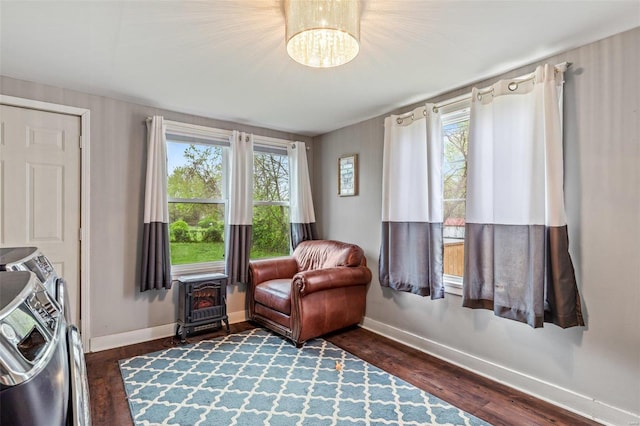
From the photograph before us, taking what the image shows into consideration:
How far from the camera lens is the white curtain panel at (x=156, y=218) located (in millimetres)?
3188

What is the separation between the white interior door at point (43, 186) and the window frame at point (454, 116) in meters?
3.24

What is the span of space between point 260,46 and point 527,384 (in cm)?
298

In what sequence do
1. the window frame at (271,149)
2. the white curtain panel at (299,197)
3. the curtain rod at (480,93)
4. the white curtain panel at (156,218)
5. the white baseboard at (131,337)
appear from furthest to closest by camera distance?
1. the white curtain panel at (299,197)
2. the window frame at (271,149)
3. the white curtain panel at (156,218)
4. the white baseboard at (131,337)
5. the curtain rod at (480,93)

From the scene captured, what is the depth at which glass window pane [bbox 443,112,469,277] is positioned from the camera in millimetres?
2885

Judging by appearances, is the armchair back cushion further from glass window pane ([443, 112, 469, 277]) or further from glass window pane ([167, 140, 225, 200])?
glass window pane ([167, 140, 225, 200])

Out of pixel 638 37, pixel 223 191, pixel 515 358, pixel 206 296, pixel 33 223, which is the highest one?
pixel 638 37

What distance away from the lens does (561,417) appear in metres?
2.09

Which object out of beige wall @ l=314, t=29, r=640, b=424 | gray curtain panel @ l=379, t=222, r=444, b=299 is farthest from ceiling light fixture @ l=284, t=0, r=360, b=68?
gray curtain panel @ l=379, t=222, r=444, b=299

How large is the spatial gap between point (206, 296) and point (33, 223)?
159cm

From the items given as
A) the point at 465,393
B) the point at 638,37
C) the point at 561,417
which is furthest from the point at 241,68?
the point at 561,417

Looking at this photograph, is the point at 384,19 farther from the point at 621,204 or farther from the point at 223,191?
the point at 223,191

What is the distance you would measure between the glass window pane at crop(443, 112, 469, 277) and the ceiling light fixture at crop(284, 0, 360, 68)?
1.54m

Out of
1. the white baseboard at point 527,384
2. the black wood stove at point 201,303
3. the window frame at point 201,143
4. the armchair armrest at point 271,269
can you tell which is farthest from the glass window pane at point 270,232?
the white baseboard at point 527,384

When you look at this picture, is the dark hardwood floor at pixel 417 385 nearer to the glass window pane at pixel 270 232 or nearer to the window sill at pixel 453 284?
the window sill at pixel 453 284
